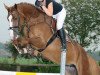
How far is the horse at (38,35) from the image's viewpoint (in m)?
6.02

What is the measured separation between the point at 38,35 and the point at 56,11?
63 cm

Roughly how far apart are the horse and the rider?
134 mm

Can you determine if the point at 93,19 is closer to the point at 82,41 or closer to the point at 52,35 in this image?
the point at 82,41

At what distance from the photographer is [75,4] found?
42250mm

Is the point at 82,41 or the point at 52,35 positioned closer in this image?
the point at 52,35

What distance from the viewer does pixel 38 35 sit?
20.6 feet

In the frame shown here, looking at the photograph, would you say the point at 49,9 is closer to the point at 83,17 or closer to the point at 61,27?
the point at 61,27

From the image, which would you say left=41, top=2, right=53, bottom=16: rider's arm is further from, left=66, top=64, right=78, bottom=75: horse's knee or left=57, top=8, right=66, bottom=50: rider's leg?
left=66, top=64, right=78, bottom=75: horse's knee

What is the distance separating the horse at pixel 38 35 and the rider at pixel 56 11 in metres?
0.13

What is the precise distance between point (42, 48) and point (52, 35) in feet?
1.12

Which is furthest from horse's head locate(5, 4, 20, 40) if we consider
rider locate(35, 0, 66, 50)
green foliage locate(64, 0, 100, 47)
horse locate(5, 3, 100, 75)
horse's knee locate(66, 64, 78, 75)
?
green foliage locate(64, 0, 100, 47)

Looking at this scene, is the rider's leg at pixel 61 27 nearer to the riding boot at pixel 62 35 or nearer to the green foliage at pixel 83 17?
the riding boot at pixel 62 35

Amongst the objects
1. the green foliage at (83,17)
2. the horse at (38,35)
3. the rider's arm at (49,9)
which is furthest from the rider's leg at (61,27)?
the green foliage at (83,17)

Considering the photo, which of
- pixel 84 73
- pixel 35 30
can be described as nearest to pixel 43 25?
pixel 35 30
